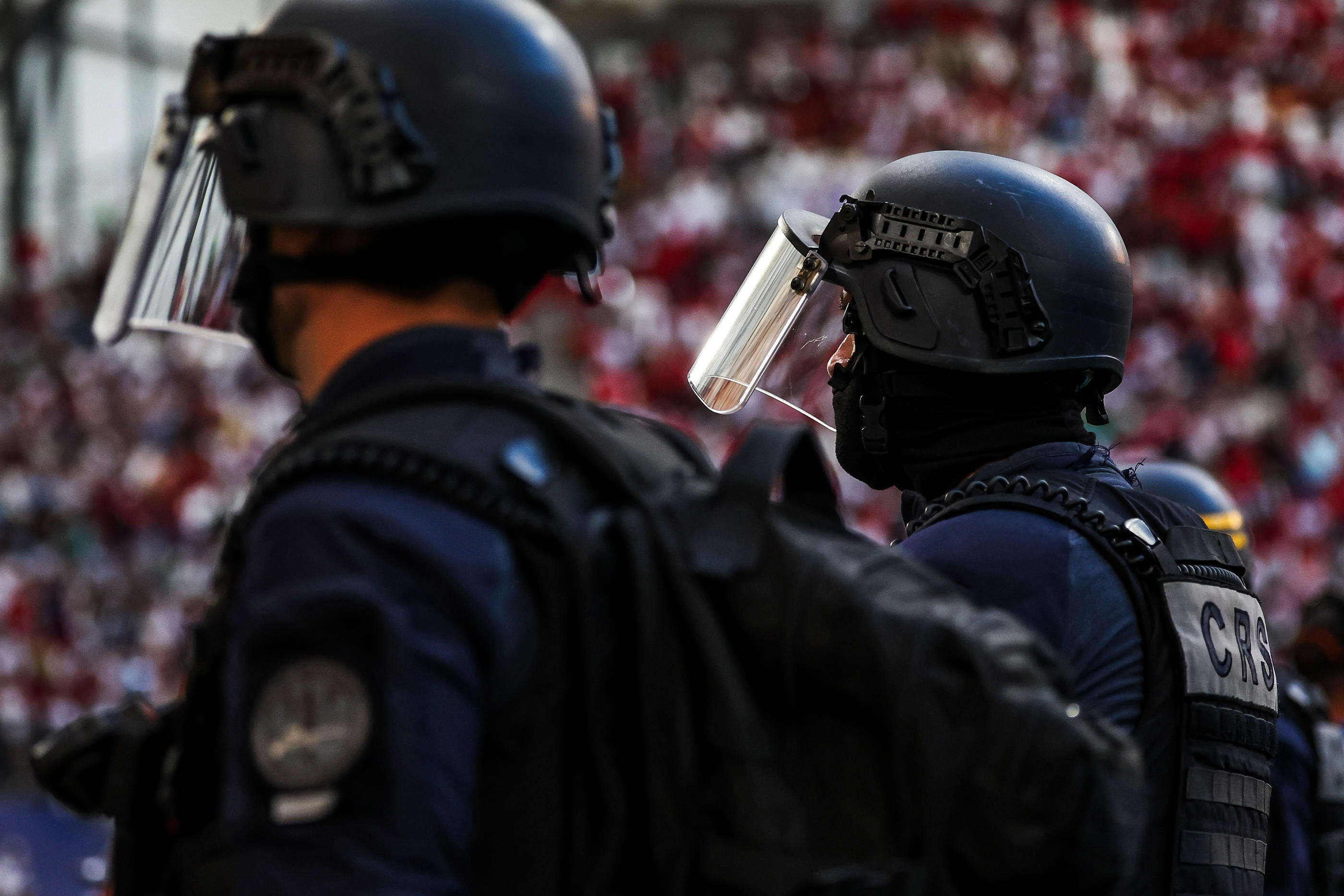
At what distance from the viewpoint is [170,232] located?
1.70 meters

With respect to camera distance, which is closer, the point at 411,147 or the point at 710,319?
the point at 411,147

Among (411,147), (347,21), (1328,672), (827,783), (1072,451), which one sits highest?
(347,21)

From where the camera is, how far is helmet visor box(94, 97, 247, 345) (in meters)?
1.66

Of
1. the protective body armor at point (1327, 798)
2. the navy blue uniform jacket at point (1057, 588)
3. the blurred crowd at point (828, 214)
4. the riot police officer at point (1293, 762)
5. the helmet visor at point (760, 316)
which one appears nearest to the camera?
the navy blue uniform jacket at point (1057, 588)

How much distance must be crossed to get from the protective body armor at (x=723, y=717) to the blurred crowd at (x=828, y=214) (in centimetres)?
887

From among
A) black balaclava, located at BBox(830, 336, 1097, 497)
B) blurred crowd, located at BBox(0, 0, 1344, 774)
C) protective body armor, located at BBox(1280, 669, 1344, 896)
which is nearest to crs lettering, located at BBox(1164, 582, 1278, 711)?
black balaclava, located at BBox(830, 336, 1097, 497)

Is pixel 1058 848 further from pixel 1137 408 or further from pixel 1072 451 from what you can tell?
pixel 1137 408

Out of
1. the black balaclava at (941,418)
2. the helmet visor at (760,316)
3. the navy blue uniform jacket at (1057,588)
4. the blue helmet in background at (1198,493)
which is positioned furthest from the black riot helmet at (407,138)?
the blue helmet in background at (1198,493)

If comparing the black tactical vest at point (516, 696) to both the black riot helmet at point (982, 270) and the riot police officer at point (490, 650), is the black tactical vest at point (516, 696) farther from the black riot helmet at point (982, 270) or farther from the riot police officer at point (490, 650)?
the black riot helmet at point (982, 270)

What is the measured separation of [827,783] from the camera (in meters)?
1.28

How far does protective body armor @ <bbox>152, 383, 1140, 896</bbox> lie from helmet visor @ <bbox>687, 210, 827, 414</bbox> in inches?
54.1

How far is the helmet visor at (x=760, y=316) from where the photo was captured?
2.65 m

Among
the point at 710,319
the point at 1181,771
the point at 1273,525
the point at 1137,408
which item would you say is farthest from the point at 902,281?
the point at 710,319

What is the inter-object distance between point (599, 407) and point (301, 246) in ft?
0.99
